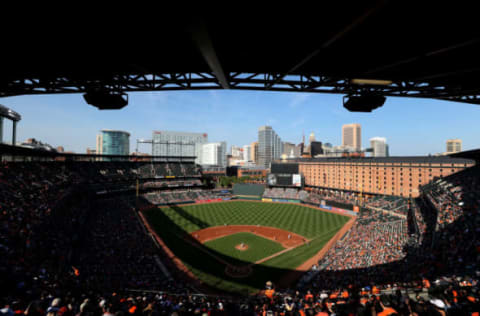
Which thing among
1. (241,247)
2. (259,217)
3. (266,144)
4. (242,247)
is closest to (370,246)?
(242,247)

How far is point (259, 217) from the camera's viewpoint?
134 ft

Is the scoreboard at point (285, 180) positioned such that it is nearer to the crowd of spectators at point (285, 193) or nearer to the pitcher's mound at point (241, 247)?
the crowd of spectators at point (285, 193)

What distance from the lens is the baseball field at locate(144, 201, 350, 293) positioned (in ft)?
69.4

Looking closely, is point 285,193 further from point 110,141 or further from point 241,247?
point 110,141

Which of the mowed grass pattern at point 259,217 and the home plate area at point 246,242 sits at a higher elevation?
the mowed grass pattern at point 259,217

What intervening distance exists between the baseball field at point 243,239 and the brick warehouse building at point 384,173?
2449 centimetres

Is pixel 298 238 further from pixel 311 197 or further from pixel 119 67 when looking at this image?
pixel 119 67

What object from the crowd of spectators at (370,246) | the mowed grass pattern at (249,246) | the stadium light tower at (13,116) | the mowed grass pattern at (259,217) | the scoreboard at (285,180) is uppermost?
the stadium light tower at (13,116)

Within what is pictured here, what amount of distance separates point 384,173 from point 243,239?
156 ft

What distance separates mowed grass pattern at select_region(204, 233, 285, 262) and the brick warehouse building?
43033 mm

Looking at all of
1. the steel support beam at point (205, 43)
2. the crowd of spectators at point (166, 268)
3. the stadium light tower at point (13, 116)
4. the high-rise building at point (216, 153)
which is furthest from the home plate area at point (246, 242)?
the high-rise building at point (216, 153)

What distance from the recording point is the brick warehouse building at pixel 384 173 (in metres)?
48.5

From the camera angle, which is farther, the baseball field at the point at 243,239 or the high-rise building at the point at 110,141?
the high-rise building at the point at 110,141

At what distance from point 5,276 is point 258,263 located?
20.0 metres
